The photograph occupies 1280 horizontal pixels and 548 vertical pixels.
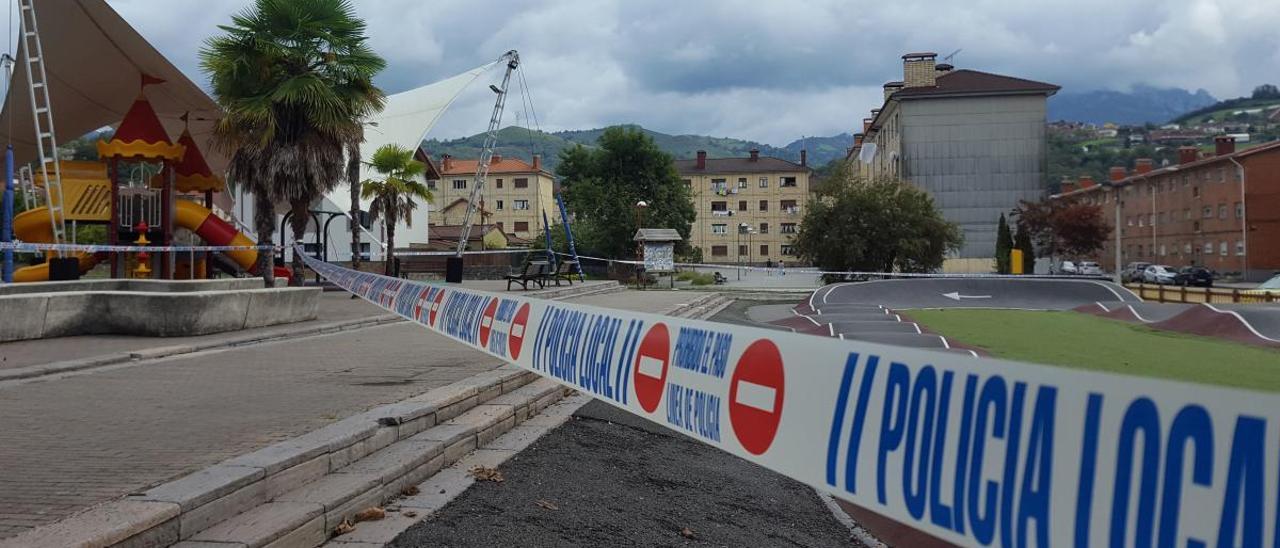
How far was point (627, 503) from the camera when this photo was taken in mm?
5355

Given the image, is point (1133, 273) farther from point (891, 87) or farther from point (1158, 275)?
point (891, 87)

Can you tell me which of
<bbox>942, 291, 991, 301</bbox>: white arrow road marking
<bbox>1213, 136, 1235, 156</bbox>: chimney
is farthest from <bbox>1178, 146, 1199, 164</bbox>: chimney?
<bbox>942, 291, 991, 301</bbox>: white arrow road marking

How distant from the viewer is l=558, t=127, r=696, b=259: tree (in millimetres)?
67500

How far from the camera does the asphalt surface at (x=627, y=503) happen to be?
4.55 m

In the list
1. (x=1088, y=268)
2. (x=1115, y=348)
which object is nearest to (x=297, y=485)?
(x=1115, y=348)

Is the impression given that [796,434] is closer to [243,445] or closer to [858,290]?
[243,445]

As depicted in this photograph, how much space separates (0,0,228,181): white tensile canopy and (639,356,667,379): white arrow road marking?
19.8 meters

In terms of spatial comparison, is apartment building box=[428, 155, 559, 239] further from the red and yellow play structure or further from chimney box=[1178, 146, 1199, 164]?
the red and yellow play structure

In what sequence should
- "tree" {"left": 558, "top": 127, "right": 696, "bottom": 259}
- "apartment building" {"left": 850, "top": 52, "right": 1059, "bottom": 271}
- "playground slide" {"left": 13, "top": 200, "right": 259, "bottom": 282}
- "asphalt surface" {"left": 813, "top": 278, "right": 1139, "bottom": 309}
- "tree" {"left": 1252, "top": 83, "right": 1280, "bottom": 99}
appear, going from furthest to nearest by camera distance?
"tree" {"left": 1252, "top": 83, "right": 1280, "bottom": 99}, "tree" {"left": 558, "top": 127, "right": 696, "bottom": 259}, "apartment building" {"left": 850, "top": 52, "right": 1059, "bottom": 271}, "asphalt surface" {"left": 813, "top": 278, "right": 1139, "bottom": 309}, "playground slide" {"left": 13, "top": 200, "right": 259, "bottom": 282}

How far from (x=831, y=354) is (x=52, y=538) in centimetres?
294

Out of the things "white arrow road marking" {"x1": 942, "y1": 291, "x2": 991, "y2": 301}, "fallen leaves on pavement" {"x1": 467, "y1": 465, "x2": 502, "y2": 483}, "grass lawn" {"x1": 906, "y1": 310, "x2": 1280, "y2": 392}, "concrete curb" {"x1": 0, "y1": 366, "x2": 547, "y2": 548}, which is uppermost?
"concrete curb" {"x1": 0, "y1": 366, "x2": 547, "y2": 548}

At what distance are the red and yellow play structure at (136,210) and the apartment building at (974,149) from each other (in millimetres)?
49596

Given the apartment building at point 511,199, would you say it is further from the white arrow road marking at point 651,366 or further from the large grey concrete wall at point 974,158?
the white arrow road marking at point 651,366

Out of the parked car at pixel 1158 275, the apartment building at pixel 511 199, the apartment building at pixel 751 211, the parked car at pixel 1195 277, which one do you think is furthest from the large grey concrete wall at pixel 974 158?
the apartment building at pixel 511 199
